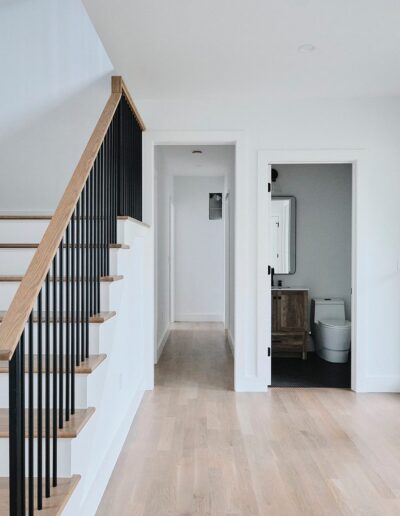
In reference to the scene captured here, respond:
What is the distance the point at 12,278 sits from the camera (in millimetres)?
2605

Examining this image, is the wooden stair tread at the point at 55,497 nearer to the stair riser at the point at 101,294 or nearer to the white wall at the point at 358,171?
the stair riser at the point at 101,294

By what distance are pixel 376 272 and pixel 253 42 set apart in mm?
2299

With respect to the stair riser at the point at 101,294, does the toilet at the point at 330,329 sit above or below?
below

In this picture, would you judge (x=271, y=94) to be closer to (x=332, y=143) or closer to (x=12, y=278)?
(x=332, y=143)

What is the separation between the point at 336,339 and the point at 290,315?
59 centimetres

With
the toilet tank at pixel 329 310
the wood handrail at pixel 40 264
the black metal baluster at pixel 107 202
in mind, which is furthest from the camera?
the toilet tank at pixel 329 310

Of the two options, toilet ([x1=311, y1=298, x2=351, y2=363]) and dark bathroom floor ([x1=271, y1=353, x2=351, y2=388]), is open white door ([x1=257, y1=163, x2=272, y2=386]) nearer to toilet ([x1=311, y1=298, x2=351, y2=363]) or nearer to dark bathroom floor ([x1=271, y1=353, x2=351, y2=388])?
dark bathroom floor ([x1=271, y1=353, x2=351, y2=388])

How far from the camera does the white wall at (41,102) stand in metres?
4.16

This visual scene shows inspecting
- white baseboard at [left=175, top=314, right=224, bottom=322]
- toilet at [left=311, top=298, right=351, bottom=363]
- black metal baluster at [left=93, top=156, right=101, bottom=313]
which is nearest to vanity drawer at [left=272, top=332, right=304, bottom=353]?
toilet at [left=311, top=298, right=351, bottom=363]

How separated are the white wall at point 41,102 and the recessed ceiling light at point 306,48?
199 cm

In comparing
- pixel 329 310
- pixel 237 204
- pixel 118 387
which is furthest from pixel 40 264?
pixel 329 310

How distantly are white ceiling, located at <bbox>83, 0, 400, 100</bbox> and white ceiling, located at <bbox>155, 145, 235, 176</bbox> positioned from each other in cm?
169

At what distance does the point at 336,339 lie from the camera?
5.34 metres

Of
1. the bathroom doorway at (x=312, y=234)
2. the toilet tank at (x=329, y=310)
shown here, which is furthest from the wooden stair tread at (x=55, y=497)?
the toilet tank at (x=329, y=310)
